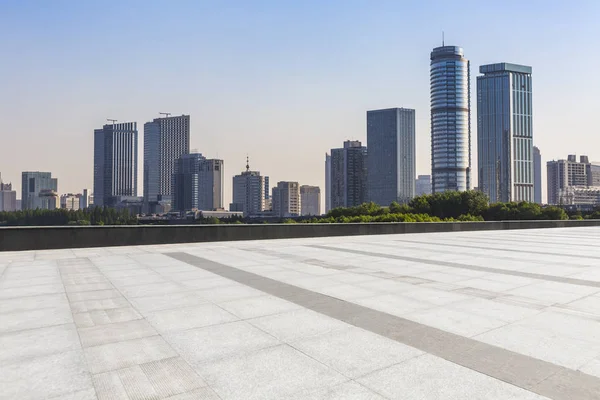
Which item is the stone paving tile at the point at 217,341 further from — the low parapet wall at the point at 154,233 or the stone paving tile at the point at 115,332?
the low parapet wall at the point at 154,233

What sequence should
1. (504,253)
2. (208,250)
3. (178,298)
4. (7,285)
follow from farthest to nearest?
(208,250) < (504,253) < (7,285) < (178,298)

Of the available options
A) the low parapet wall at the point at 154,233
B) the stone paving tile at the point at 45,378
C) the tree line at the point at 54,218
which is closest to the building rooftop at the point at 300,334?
the stone paving tile at the point at 45,378

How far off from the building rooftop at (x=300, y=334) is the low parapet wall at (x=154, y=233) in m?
6.66

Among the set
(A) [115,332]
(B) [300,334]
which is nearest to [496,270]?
(B) [300,334]

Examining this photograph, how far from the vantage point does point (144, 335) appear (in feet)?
17.3

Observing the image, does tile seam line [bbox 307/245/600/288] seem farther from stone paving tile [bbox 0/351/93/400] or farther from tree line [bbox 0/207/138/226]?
tree line [bbox 0/207/138/226]

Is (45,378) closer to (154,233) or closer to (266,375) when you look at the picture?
(266,375)

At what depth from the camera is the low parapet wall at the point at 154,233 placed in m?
15.9

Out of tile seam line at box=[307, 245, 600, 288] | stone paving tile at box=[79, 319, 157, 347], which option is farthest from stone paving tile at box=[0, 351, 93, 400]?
tile seam line at box=[307, 245, 600, 288]

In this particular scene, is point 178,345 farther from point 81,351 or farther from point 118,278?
point 118,278

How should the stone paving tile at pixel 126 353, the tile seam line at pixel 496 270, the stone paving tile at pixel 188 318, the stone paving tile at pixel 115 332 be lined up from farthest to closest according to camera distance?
the tile seam line at pixel 496 270 → the stone paving tile at pixel 188 318 → the stone paving tile at pixel 115 332 → the stone paving tile at pixel 126 353

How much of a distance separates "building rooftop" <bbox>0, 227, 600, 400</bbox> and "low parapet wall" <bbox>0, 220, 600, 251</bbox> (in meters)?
6.66

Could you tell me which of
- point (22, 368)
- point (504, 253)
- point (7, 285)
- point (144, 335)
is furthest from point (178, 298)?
point (504, 253)

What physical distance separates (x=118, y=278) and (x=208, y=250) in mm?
6288
